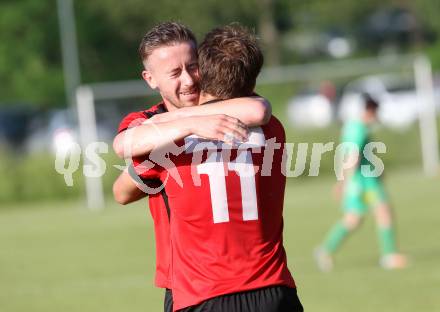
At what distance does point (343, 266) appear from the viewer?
1164 centimetres

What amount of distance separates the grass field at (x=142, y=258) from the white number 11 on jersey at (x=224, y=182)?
4915 mm

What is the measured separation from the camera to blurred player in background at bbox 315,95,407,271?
11.3 meters

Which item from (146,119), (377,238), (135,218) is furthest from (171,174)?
(135,218)

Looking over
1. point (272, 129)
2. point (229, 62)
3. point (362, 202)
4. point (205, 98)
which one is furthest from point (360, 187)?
point (229, 62)

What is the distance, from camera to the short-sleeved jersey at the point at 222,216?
3.98 meters

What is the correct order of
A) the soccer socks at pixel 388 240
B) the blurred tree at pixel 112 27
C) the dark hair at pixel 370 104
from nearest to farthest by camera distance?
the soccer socks at pixel 388 240 → the dark hair at pixel 370 104 → the blurred tree at pixel 112 27

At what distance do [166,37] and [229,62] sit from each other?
0.45 meters

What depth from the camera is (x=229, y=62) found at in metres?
3.85

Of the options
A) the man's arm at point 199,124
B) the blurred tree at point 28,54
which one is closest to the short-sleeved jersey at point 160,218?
the man's arm at point 199,124

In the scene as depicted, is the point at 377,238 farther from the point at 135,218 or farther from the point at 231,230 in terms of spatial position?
the point at 231,230

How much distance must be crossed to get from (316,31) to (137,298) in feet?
105

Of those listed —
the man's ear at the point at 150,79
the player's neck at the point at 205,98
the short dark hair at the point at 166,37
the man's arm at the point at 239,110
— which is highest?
the short dark hair at the point at 166,37

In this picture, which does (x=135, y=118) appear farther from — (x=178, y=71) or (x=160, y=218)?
(x=160, y=218)

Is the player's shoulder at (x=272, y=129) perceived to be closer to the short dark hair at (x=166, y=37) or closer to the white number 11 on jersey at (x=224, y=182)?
the white number 11 on jersey at (x=224, y=182)
